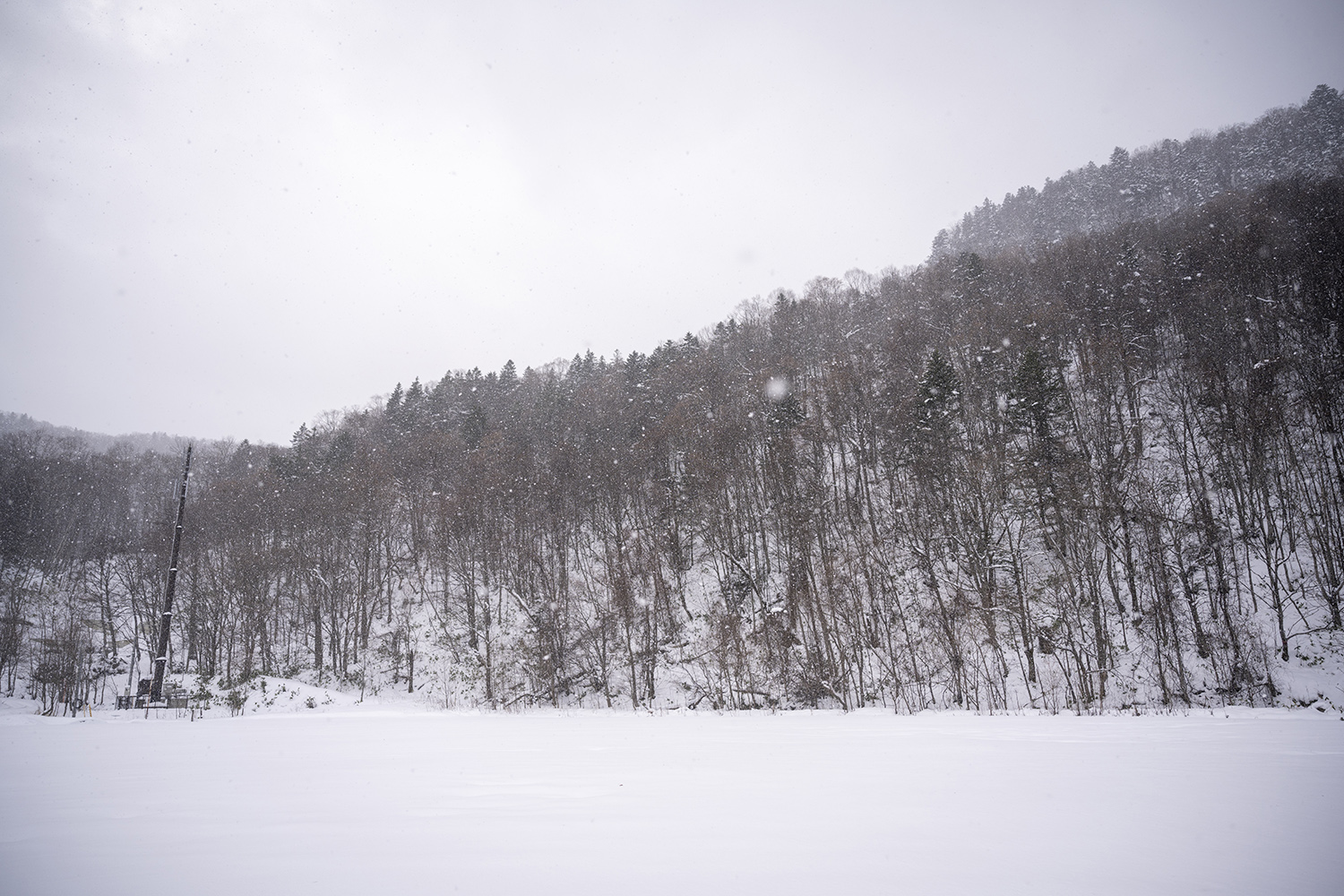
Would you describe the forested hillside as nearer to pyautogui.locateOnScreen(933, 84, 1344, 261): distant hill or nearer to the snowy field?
the snowy field

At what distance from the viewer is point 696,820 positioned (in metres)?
3.63

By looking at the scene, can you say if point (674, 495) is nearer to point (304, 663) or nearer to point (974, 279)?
point (304, 663)

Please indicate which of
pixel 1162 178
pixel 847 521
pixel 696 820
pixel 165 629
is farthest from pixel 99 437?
pixel 1162 178

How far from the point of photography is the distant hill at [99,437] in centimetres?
6981

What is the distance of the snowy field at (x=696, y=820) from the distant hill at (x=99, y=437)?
283 ft

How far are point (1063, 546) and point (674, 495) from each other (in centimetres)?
2122

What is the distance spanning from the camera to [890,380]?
129 ft

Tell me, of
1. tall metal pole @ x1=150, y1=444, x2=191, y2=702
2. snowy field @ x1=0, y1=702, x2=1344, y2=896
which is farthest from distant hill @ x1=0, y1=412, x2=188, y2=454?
snowy field @ x1=0, y1=702, x2=1344, y2=896

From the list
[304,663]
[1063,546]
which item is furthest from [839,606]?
[304,663]

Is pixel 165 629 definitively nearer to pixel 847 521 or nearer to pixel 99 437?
pixel 847 521

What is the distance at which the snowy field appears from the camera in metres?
2.65

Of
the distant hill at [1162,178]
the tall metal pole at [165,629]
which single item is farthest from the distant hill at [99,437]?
the distant hill at [1162,178]

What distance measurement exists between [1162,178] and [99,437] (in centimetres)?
17011

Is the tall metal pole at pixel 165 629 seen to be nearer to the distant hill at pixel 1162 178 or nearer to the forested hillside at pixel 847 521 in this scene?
the forested hillside at pixel 847 521
